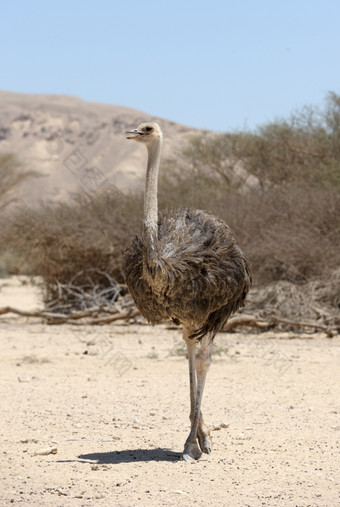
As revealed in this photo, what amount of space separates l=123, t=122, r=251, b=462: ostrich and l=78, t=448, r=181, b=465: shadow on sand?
0.15 m

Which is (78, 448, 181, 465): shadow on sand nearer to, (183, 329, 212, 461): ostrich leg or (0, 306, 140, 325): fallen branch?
(183, 329, 212, 461): ostrich leg

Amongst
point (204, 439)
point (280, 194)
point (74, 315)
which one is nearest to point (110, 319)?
point (74, 315)

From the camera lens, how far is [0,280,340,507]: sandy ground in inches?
177

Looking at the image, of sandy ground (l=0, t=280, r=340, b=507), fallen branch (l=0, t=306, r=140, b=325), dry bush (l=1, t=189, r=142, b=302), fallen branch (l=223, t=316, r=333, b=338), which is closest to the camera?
sandy ground (l=0, t=280, r=340, b=507)

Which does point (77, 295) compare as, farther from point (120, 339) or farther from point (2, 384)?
point (2, 384)

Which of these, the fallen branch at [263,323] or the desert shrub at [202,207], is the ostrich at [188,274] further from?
the desert shrub at [202,207]

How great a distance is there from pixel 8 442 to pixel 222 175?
16.8 metres

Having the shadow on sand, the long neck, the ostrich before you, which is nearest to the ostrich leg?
the ostrich

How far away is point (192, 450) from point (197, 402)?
31cm

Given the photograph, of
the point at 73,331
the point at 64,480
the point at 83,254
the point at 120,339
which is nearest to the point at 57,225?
the point at 83,254

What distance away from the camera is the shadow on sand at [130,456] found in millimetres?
5113

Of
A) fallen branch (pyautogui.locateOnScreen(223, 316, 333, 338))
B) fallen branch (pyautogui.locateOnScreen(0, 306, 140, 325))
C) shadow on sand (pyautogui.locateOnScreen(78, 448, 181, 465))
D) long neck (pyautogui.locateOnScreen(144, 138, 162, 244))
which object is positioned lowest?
fallen branch (pyautogui.locateOnScreen(0, 306, 140, 325))

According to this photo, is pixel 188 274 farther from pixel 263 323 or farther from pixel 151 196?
pixel 263 323

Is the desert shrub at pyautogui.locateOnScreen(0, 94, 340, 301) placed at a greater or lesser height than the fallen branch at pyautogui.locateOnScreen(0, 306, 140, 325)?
greater
